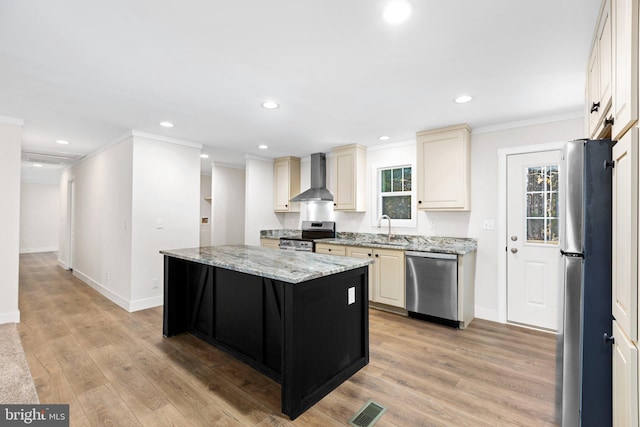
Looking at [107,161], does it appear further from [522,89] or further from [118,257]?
[522,89]

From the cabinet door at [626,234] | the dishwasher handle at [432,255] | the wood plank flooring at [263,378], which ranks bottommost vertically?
the wood plank flooring at [263,378]

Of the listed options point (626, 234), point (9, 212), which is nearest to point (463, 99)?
point (626, 234)

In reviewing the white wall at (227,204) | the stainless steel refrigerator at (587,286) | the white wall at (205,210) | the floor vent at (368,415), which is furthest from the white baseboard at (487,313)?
the white wall at (205,210)

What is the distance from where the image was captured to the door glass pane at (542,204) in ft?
10.8

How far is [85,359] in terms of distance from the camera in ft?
8.69

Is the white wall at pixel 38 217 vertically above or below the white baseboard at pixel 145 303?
above

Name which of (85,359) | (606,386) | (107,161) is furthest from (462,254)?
(107,161)

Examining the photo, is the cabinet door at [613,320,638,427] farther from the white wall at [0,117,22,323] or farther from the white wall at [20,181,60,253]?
the white wall at [20,181,60,253]

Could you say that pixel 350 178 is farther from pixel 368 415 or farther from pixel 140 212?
pixel 368 415

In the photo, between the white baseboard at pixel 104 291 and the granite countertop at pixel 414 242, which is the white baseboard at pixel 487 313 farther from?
the white baseboard at pixel 104 291

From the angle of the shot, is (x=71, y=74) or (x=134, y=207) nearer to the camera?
(x=71, y=74)

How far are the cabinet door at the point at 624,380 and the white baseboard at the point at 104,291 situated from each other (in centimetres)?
469

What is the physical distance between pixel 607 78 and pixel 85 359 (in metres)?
4.14

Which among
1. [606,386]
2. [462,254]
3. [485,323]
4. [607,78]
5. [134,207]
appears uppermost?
[607,78]
